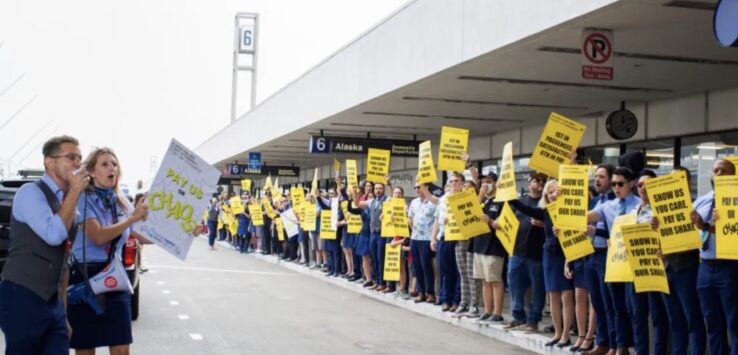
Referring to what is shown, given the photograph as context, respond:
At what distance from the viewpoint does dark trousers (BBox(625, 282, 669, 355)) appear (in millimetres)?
9609

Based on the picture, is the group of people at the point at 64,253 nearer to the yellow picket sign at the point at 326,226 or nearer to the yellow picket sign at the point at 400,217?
the yellow picket sign at the point at 400,217

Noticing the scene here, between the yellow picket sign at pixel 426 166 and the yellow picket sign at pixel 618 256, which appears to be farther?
the yellow picket sign at pixel 426 166

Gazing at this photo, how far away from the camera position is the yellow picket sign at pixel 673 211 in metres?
8.75

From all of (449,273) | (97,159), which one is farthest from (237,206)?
(97,159)

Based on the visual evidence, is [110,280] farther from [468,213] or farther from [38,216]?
[468,213]

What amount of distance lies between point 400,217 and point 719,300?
8.78m

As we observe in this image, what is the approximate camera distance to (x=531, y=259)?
1238cm

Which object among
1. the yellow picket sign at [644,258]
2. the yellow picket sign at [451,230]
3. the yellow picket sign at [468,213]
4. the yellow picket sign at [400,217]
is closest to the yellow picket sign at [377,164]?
the yellow picket sign at [400,217]

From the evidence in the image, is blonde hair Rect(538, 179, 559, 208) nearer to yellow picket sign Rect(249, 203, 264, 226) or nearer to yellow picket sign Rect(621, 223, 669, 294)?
yellow picket sign Rect(621, 223, 669, 294)

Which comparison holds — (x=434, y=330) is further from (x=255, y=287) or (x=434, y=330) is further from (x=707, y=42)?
(x=255, y=287)

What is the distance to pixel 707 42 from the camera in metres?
11.3

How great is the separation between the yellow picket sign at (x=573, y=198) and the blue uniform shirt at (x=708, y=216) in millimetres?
1448

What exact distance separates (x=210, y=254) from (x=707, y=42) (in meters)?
24.0

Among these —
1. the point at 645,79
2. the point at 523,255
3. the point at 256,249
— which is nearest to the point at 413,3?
the point at 645,79
